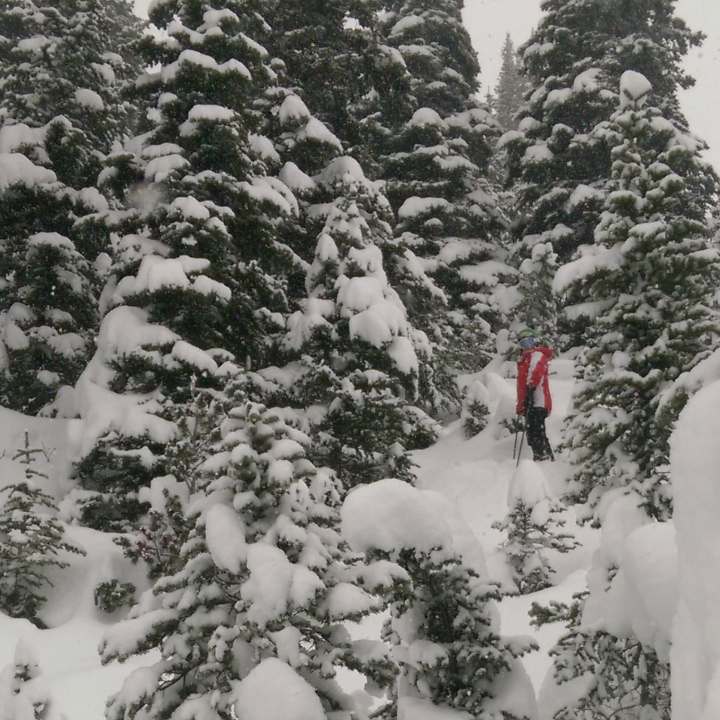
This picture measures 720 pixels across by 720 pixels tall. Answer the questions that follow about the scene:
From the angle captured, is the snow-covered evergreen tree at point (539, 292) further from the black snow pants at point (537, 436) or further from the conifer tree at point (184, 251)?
the conifer tree at point (184, 251)

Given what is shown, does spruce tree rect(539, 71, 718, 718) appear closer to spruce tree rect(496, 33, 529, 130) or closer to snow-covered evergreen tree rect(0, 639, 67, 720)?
snow-covered evergreen tree rect(0, 639, 67, 720)

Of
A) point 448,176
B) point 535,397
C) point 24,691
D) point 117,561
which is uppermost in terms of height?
point 448,176

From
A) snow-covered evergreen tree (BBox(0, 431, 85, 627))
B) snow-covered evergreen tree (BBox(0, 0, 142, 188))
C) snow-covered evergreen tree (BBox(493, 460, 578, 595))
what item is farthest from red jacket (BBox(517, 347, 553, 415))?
snow-covered evergreen tree (BBox(0, 0, 142, 188))

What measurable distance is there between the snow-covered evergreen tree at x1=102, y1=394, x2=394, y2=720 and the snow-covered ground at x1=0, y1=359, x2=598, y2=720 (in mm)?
942

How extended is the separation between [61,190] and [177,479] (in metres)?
7.51

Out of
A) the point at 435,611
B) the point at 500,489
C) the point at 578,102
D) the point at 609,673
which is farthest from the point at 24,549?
the point at 578,102

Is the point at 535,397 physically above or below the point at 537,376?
below

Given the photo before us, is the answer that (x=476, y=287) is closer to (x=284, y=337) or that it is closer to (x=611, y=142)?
(x=284, y=337)

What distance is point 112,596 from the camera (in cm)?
755

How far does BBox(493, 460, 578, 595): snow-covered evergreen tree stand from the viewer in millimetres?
7512

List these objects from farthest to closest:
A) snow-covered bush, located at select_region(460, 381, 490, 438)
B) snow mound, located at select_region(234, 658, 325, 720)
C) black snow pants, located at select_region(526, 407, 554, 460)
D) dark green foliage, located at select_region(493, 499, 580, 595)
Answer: snow-covered bush, located at select_region(460, 381, 490, 438) < black snow pants, located at select_region(526, 407, 554, 460) < dark green foliage, located at select_region(493, 499, 580, 595) < snow mound, located at select_region(234, 658, 325, 720)

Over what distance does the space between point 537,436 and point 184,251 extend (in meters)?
6.85

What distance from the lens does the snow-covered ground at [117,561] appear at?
19.1 ft

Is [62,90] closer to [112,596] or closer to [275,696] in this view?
[112,596]
